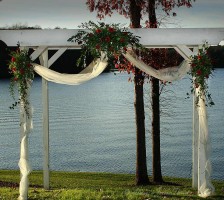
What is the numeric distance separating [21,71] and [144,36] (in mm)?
2071

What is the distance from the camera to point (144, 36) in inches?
352

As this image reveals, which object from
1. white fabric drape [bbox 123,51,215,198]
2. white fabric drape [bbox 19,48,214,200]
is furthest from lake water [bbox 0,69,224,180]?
white fabric drape [bbox 19,48,214,200]

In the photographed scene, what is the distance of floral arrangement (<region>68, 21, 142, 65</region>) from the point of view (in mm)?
8711

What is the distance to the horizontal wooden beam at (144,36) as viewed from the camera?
893 cm

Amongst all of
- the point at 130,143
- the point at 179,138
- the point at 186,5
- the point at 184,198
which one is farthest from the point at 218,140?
the point at 184,198

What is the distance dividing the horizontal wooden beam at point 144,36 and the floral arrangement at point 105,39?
0.43ft

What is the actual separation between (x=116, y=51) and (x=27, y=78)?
154 centimetres

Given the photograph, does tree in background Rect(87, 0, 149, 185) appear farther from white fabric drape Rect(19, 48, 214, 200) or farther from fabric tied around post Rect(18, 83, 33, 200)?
fabric tied around post Rect(18, 83, 33, 200)

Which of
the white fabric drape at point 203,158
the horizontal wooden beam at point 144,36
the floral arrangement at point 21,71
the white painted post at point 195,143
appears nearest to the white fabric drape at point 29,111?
the floral arrangement at point 21,71

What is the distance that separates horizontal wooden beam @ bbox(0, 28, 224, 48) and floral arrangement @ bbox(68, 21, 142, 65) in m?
0.13

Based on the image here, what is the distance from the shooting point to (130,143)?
1319 inches

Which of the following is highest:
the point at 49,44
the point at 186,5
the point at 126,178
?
the point at 186,5

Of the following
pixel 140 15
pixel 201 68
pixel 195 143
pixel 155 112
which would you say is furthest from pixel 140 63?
pixel 155 112

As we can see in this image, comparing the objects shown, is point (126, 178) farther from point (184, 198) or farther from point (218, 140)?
point (218, 140)
